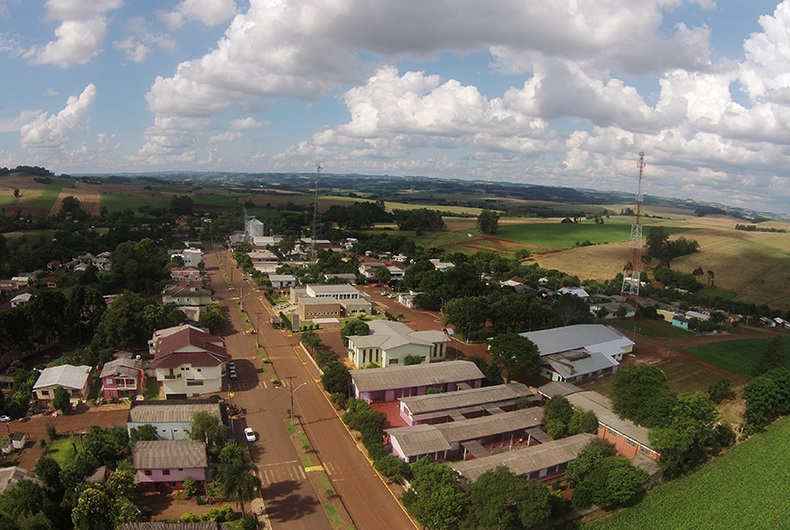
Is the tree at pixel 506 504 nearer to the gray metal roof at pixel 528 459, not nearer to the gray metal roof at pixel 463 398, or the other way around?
the gray metal roof at pixel 528 459

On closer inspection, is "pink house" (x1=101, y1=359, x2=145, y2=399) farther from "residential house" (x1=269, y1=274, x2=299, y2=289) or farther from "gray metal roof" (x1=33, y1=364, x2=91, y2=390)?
"residential house" (x1=269, y1=274, x2=299, y2=289)

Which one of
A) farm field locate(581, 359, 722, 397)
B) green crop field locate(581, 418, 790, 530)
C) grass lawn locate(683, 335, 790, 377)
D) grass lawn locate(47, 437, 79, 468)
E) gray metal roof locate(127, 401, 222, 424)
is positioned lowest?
green crop field locate(581, 418, 790, 530)

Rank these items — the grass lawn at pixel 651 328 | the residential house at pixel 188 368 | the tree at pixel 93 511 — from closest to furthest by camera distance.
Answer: the tree at pixel 93 511, the residential house at pixel 188 368, the grass lawn at pixel 651 328

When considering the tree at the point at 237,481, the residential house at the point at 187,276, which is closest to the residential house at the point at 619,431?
the tree at the point at 237,481

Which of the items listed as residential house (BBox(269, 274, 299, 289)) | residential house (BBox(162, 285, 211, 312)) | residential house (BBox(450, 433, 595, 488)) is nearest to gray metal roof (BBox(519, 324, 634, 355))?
residential house (BBox(450, 433, 595, 488))

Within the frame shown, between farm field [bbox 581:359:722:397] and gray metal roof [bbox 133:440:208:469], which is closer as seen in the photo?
gray metal roof [bbox 133:440:208:469]

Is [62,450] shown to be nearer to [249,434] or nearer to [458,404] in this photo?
[249,434]
